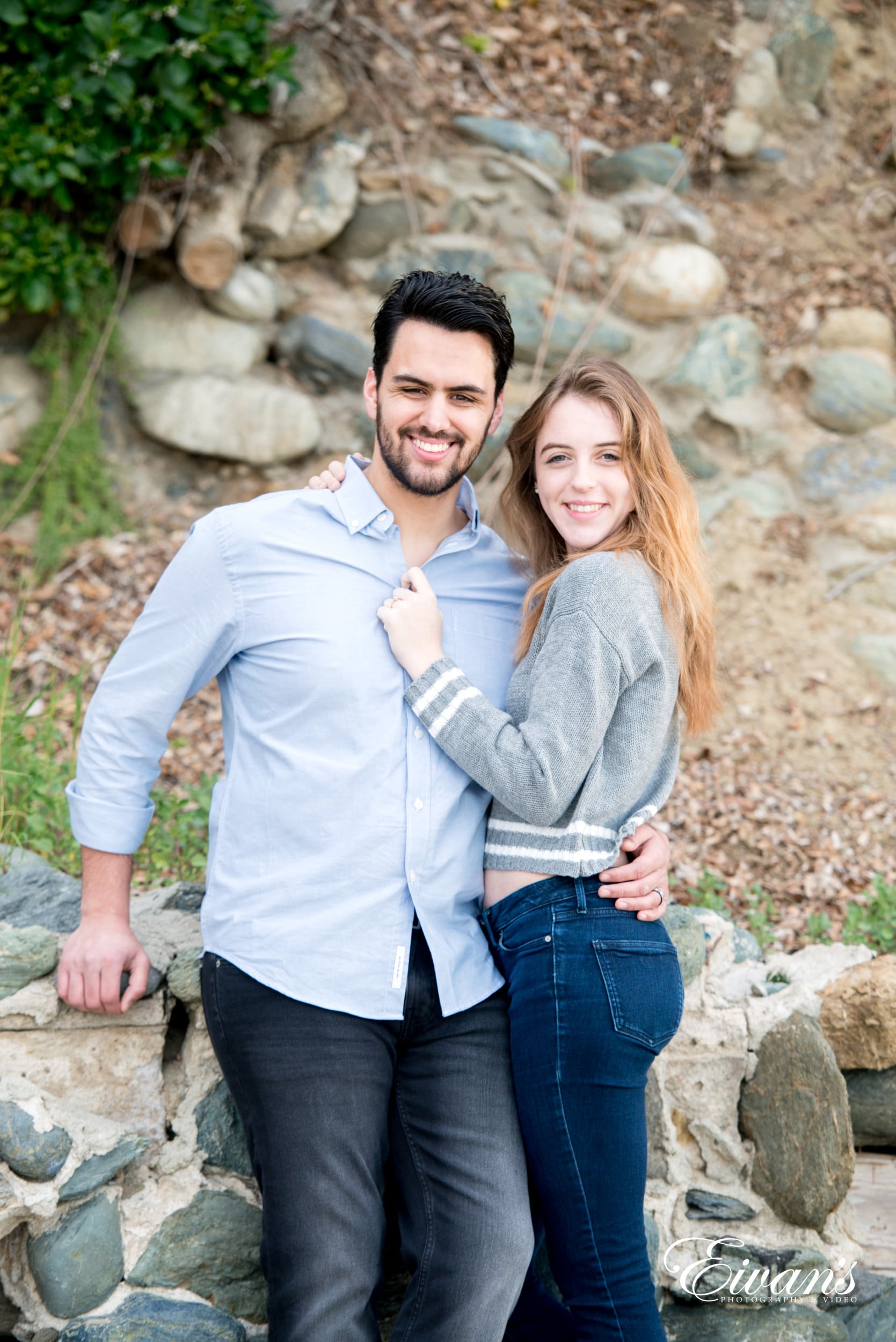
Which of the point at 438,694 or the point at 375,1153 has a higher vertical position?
the point at 438,694

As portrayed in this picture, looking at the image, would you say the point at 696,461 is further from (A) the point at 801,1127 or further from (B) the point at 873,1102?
(A) the point at 801,1127

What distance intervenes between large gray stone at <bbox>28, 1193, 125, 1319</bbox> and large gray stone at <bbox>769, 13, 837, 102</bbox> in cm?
584

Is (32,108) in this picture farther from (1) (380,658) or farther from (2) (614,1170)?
(2) (614,1170)

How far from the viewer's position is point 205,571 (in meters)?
2.21

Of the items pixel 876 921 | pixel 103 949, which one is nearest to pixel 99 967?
pixel 103 949

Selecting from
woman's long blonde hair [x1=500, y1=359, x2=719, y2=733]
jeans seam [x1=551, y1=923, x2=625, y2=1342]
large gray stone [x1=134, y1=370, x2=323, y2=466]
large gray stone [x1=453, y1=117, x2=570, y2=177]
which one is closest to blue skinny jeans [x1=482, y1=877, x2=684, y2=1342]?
jeans seam [x1=551, y1=923, x2=625, y2=1342]

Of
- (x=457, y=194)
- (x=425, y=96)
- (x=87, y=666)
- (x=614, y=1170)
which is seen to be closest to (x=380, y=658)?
(x=614, y=1170)

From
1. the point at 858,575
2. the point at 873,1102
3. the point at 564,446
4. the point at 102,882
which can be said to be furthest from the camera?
the point at 858,575

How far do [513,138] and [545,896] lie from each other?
430 centimetres

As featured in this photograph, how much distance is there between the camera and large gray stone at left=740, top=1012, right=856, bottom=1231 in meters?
2.45

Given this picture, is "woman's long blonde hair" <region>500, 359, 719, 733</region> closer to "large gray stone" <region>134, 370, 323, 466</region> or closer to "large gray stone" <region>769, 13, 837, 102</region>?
"large gray stone" <region>134, 370, 323, 466</region>

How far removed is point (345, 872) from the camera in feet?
6.93

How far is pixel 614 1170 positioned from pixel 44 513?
3554 millimetres

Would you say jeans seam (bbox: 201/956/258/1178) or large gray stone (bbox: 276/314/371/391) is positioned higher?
large gray stone (bbox: 276/314/371/391)
